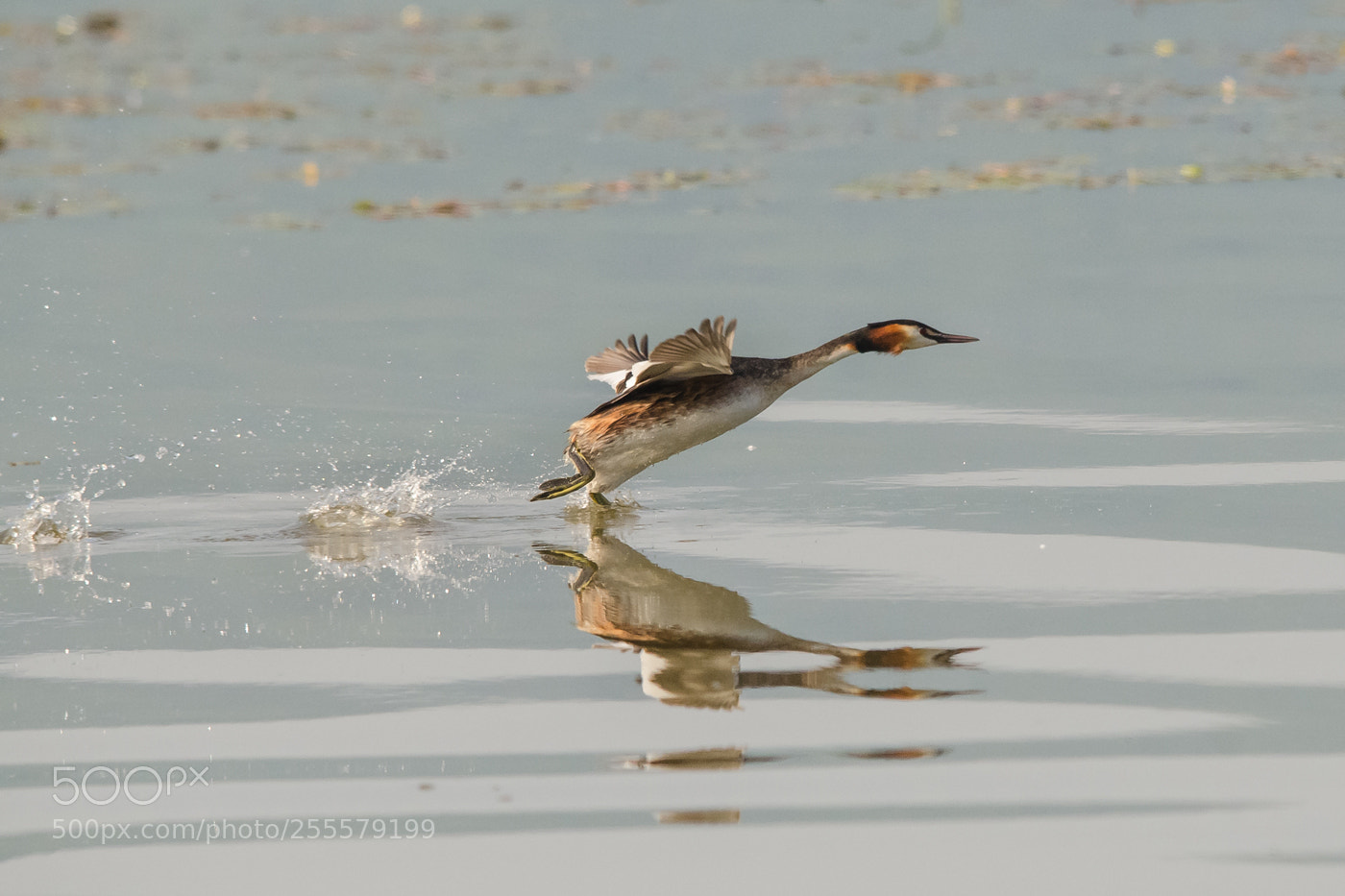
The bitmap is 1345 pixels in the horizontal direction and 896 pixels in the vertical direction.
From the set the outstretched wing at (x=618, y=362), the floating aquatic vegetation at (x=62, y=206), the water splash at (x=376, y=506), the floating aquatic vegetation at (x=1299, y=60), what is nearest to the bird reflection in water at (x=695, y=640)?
the water splash at (x=376, y=506)

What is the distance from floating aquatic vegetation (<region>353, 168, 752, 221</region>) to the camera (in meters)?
12.4

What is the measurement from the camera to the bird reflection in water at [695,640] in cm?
499

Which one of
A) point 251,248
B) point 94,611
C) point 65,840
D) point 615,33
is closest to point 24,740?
point 65,840

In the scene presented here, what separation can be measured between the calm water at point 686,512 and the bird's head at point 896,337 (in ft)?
1.27

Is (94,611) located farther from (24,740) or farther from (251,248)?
(251,248)

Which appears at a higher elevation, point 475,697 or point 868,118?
point 868,118

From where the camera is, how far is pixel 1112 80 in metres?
16.4

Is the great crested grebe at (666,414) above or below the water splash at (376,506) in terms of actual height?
above

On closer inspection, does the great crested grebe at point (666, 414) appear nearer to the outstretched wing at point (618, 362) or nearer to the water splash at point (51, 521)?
the outstretched wing at point (618, 362)

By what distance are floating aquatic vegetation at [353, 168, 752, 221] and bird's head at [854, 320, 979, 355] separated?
16.5 ft

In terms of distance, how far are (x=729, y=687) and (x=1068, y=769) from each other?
3.39 ft

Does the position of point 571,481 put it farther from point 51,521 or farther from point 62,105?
point 62,105

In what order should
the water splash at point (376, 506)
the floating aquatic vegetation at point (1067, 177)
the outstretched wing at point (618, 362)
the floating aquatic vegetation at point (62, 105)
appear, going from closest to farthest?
1. the water splash at point (376, 506)
2. the outstretched wing at point (618, 362)
3. the floating aquatic vegetation at point (1067, 177)
4. the floating aquatic vegetation at point (62, 105)

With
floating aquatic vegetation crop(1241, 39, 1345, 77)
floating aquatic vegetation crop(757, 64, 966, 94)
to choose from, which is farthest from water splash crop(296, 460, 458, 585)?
floating aquatic vegetation crop(1241, 39, 1345, 77)
